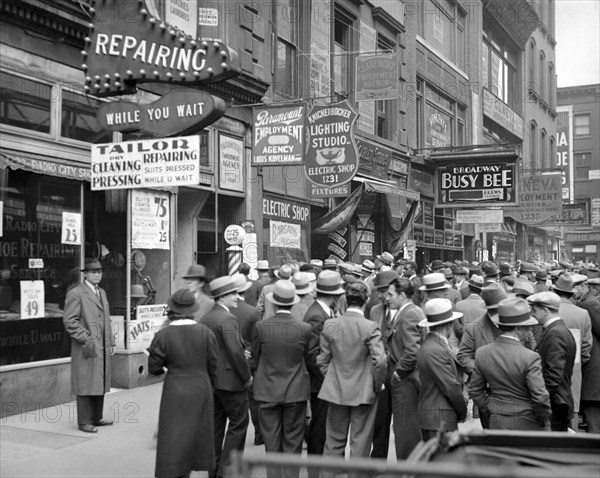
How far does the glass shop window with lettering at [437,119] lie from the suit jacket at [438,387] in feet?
66.4

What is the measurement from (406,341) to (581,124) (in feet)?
197

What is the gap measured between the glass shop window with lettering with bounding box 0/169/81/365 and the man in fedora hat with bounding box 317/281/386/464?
4.92 m

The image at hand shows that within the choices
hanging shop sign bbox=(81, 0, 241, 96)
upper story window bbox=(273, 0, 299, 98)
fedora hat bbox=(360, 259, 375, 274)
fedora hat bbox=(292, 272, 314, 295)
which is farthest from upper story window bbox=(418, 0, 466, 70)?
fedora hat bbox=(292, 272, 314, 295)

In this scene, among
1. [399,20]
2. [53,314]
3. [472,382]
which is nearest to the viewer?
[472,382]

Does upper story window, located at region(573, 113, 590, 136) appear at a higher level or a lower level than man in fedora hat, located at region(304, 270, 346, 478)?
higher

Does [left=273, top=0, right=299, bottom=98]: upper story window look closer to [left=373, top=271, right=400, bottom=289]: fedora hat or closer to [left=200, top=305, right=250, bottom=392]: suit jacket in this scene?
[left=373, top=271, right=400, bottom=289]: fedora hat

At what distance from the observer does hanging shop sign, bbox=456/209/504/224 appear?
1038 inches

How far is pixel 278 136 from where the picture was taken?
14094mm

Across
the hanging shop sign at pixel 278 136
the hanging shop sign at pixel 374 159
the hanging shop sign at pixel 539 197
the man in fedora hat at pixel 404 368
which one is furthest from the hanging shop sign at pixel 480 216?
the man in fedora hat at pixel 404 368

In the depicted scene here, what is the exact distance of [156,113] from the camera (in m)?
9.67

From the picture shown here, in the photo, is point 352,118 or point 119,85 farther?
point 352,118

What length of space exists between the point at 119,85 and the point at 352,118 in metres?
6.89

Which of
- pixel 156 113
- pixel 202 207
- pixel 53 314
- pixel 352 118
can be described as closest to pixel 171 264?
pixel 202 207

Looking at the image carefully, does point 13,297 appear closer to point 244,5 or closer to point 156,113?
point 156,113
